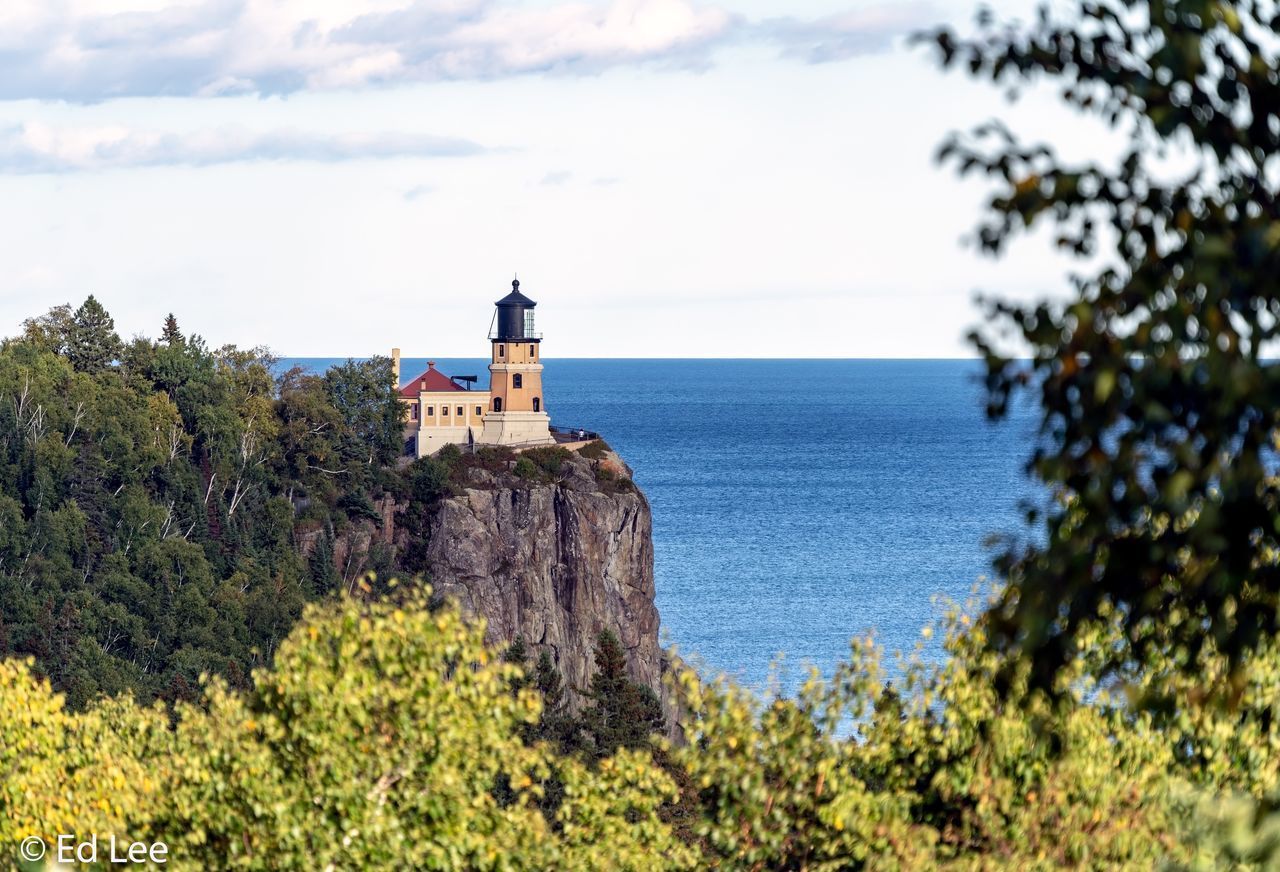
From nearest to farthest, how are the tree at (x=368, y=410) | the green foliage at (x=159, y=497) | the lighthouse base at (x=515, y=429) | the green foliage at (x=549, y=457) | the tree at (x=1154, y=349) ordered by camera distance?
the tree at (x=1154, y=349) < the green foliage at (x=159, y=497) < the green foliage at (x=549, y=457) < the lighthouse base at (x=515, y=429) < the tree at (x=368, y=410)

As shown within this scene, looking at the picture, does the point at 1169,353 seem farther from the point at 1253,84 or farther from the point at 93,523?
the point at 93,523

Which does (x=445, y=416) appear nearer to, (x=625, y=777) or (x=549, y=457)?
(x=549, y=457)

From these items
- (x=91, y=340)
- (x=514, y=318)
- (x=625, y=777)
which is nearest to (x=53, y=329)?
(x=91, y=340)

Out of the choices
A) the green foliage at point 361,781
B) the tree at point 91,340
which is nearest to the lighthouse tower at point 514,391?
the tree at point 91,340

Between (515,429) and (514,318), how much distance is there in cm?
1021

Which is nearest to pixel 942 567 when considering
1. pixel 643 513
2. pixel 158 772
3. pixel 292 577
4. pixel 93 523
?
pixel 643 513

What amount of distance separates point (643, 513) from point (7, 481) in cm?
3899

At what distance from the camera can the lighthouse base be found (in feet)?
369

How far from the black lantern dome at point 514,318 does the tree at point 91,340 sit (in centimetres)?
2696

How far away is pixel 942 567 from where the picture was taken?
133 meters

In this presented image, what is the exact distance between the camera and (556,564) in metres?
102

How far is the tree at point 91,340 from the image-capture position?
119625 mm

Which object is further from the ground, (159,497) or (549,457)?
(549,457)

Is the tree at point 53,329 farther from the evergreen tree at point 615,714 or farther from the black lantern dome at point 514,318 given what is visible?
the evergreen tree at point 615,714
